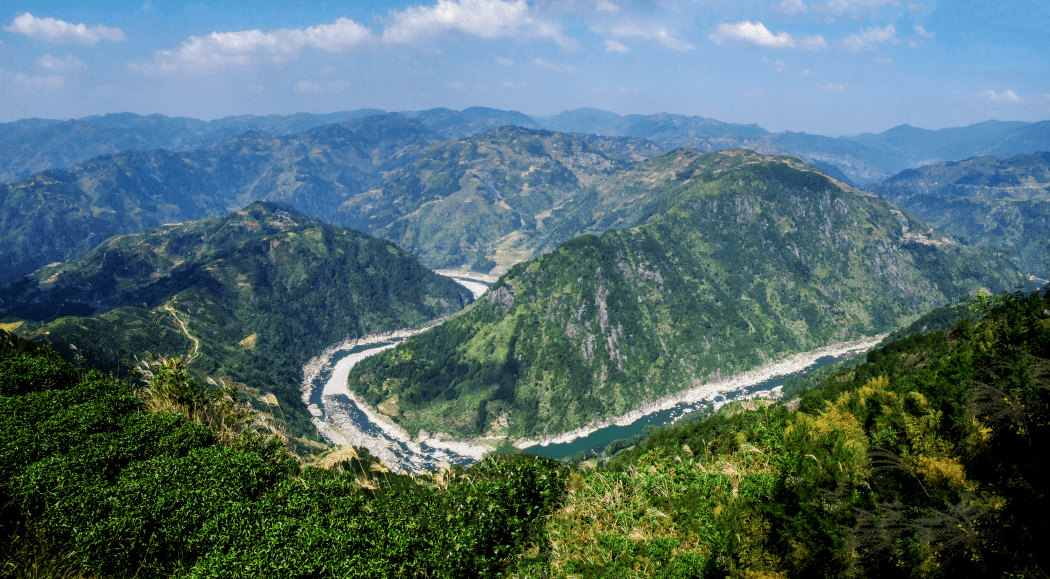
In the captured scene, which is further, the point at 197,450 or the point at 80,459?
the point at 197,450

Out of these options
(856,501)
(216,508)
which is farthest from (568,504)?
(216,508)

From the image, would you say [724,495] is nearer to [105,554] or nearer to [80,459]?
[105,554]

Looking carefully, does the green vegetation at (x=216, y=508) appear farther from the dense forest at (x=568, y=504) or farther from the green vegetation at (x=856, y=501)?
the green vegetation at (x=856, y=501)

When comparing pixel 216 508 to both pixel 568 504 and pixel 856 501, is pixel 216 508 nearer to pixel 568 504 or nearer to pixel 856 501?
pixel 568 504

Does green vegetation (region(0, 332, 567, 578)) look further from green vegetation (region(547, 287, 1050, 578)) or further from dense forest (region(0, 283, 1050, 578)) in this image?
green vegetation (region(547, 287, 1050, 578))

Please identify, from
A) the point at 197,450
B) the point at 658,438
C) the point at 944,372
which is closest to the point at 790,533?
the point at 944,372

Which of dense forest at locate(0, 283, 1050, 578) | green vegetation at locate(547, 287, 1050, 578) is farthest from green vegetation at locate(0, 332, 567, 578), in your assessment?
green vegetation at locate(547, 287, 1050, 578)
